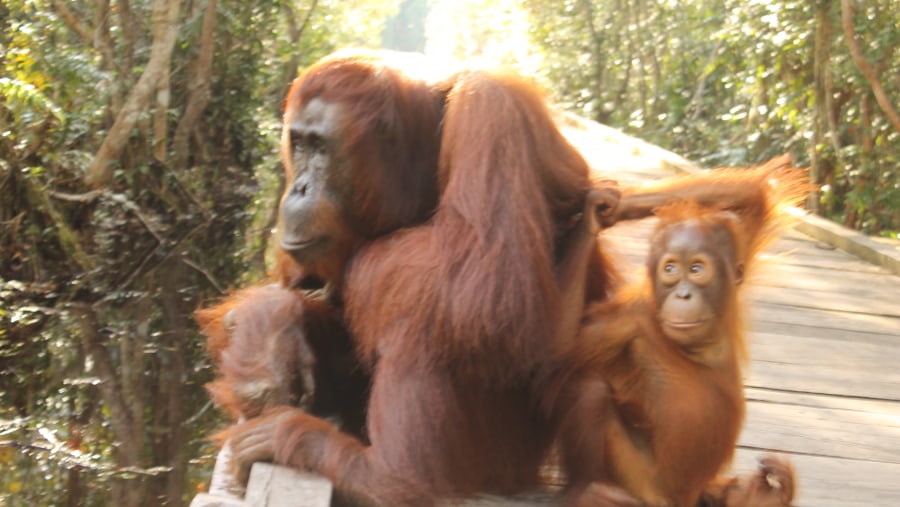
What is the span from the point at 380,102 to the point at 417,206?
0.27 metres

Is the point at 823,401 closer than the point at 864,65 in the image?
Yes

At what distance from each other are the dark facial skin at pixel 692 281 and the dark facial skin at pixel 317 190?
2.45ft

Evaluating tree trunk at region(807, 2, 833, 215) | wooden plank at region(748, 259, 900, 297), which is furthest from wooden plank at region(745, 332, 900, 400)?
tree trunk at region(807, 2, 833, 215)

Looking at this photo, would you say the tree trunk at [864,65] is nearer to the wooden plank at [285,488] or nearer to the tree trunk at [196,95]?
the tree trunk at [196,95]

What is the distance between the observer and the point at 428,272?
2250 mm

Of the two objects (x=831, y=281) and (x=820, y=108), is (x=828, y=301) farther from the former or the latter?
(x=820, y=108)

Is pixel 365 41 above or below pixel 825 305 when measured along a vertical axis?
above

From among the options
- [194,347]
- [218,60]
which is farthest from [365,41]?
[194,347]

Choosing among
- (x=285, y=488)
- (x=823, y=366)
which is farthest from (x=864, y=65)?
(x=285, y=488)

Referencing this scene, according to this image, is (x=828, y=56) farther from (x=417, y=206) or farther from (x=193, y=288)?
(x=417, y=206)

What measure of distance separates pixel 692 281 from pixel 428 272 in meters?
0.56

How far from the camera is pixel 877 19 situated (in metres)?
6.64

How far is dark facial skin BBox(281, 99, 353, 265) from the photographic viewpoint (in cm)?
244

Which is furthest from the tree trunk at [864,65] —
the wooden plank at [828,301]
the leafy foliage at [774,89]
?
the wooden plank at [828,301]
